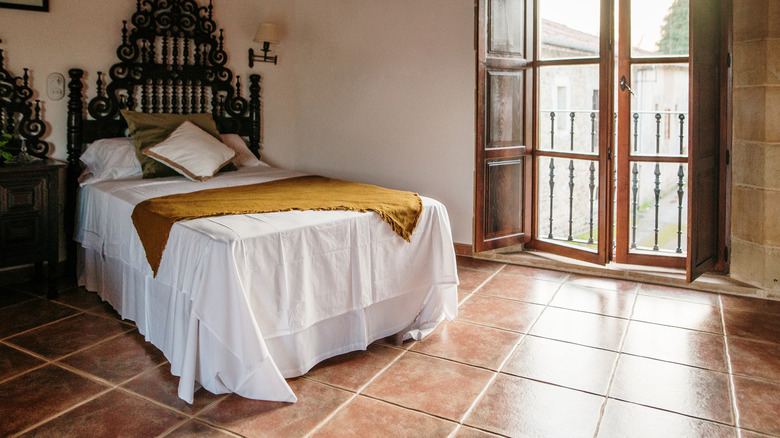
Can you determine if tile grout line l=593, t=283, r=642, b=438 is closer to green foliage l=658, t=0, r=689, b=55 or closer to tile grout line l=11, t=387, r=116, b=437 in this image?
green foliage l=658, t=0, r=689, b=55

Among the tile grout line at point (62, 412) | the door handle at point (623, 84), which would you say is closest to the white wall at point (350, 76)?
the door handle at point (623, 84)

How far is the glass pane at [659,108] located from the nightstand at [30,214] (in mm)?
3799

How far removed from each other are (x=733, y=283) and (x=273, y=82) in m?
3.86

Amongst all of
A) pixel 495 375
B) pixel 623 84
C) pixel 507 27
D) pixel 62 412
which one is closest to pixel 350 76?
pixel 507 27

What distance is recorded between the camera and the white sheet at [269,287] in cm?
243

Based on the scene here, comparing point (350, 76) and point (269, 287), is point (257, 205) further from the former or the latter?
point (350, 76)

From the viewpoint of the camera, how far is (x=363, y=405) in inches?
97.3

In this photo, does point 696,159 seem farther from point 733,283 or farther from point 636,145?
point 636,145

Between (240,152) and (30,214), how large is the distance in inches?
61.1

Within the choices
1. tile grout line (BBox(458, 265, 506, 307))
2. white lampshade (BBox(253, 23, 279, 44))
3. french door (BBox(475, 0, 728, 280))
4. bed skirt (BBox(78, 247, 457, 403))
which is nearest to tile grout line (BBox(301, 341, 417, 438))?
bed skirt (BBox(78, 247, 457, 403))

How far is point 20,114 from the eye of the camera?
3945 mm

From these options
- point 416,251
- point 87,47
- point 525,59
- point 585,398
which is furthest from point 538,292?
point 87,47

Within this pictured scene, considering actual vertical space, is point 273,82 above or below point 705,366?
above

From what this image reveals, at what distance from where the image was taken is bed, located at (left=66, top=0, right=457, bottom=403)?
2453mm
